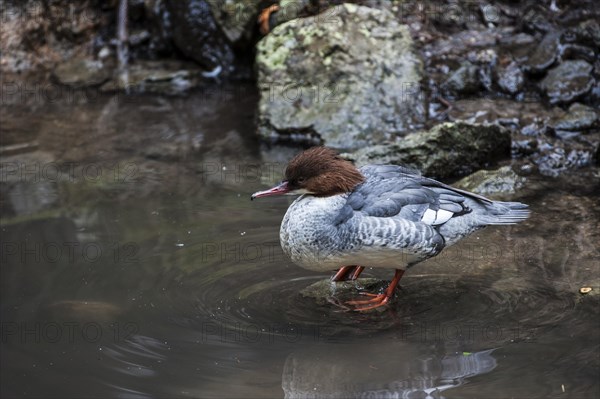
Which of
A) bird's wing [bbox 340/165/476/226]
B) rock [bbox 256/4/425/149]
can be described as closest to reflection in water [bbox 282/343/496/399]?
bird's wing [bbox 340/165/476/226]

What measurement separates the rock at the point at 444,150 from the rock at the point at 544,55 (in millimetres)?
1426

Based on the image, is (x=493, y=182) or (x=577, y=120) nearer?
(x=493, y=182)

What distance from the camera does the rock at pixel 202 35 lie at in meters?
9.70

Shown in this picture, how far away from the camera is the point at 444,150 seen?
6.98 meters

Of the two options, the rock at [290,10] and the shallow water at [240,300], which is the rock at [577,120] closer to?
the shallow water at [240,300]

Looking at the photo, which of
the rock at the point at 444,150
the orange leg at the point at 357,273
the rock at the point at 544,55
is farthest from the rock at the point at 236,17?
the orange leg at the point at 357,273

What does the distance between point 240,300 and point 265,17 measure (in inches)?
203

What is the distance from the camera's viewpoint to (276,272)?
536cm

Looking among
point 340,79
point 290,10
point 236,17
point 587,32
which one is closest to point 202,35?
point 236,17

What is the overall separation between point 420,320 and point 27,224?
3.18 metres

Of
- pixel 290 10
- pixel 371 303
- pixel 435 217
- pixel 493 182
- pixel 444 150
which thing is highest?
pixel 290 10

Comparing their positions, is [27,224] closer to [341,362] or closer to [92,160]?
[92,160]


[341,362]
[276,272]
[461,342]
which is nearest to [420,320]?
[461,342]

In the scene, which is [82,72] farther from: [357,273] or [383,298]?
[383,298]
